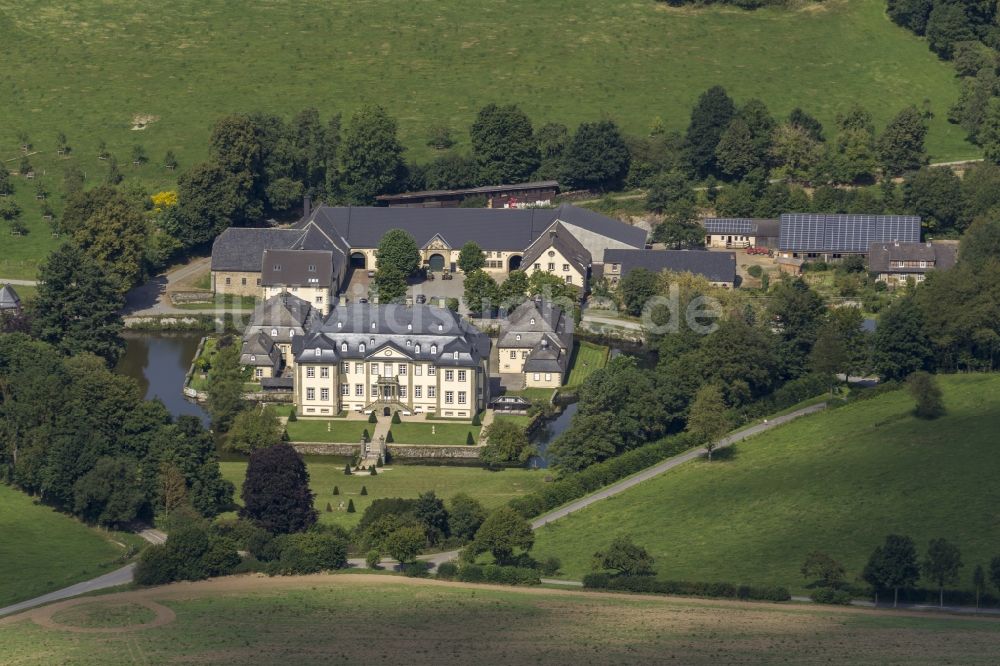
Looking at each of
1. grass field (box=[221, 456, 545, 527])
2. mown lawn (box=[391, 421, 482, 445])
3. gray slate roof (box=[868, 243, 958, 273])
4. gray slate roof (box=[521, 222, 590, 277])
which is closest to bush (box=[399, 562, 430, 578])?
grass field (box=[221, 456, 545, 527])

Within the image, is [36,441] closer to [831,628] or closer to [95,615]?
[95,615]

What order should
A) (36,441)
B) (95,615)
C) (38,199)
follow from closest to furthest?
(95,615), (36,441), (38,199)

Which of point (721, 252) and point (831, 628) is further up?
point (721, 252)

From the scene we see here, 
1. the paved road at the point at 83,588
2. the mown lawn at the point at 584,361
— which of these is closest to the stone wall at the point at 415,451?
the mown lawn at the point at 584,361

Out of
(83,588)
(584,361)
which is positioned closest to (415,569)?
(83,588)

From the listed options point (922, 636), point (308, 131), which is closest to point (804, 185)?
point (308, 131)

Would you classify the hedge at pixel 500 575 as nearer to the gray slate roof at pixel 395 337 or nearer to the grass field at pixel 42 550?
the grass field at pixel 42 550

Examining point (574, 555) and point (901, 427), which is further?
point (901, 427)

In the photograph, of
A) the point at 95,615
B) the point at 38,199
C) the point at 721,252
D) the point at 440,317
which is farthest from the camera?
the point at 38,199
